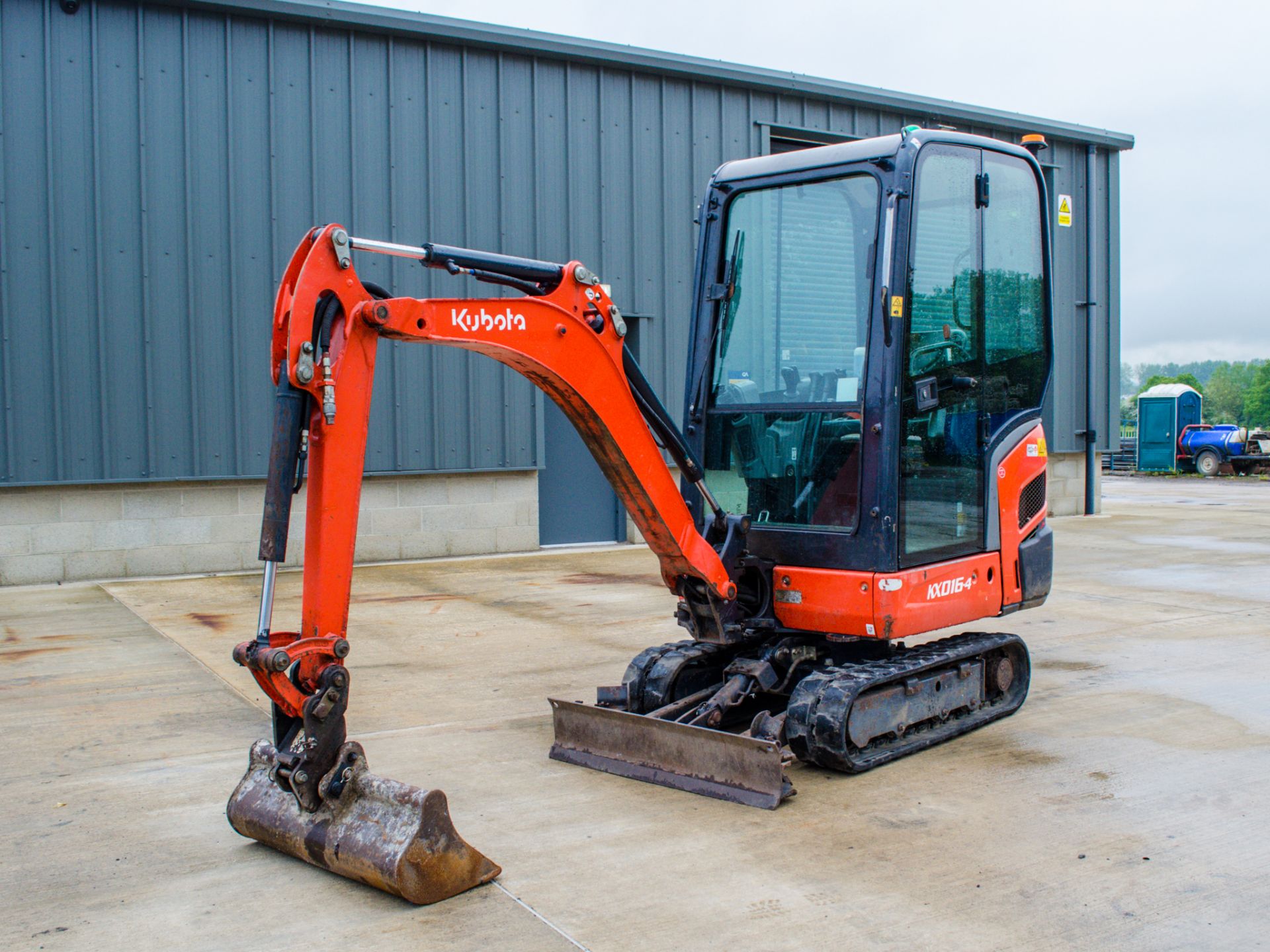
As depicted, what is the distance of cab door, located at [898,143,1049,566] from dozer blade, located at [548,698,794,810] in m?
1.25

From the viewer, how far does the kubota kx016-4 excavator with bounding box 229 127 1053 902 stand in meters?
4.22

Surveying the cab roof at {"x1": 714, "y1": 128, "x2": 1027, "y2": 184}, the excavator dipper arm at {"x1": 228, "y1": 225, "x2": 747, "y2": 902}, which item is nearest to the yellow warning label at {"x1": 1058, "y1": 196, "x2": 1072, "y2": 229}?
the cab roof at {"x1": 714, "y1": 128, "x2": 1027, "y2": 184}

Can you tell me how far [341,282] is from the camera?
4254 millimetres

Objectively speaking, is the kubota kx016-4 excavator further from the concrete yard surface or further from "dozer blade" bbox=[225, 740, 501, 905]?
the concrete yard surface

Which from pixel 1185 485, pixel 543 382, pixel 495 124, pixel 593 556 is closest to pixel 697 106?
pixel 495 124

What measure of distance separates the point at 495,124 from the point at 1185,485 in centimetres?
2093

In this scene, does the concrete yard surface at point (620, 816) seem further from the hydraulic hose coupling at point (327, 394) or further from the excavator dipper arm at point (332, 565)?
the hydraulic hose coupling at point (327, 394)

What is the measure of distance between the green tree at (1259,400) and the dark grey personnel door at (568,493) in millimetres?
105734

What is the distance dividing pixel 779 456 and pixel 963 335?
1107mm

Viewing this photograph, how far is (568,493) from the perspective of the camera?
1462 cm

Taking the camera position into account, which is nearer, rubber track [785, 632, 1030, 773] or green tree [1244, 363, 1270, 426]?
rubber track [785, 632, 1030, 773]

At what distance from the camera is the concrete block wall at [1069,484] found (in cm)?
1870

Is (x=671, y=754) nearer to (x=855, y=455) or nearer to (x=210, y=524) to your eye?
(x=855, y=455)

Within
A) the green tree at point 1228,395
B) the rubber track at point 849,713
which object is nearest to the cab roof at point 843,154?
the rubber track at point 849,713
